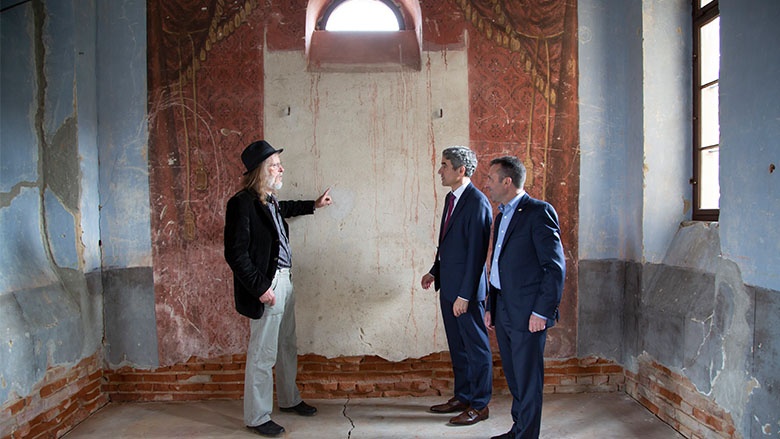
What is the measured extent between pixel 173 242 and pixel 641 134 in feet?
11.6

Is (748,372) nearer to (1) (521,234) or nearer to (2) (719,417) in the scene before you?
(2) (719,417)

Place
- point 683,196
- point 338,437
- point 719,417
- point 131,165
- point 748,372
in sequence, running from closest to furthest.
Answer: point 748,372 → point 719,417 → point 338,437 → point 683,196 → point 131,165

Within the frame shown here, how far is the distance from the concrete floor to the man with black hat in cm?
30

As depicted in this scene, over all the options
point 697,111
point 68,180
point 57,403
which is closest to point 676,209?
point 697,111

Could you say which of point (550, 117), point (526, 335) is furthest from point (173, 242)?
point (550, 117)

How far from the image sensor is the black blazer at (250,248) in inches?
126

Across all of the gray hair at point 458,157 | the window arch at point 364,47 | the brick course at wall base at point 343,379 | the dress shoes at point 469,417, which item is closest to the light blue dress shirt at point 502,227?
the gray hair at point 458,157

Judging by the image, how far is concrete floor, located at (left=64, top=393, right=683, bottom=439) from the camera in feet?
11.1

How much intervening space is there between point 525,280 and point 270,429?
1.87 metres

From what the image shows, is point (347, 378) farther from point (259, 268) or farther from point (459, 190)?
point (459, 190)

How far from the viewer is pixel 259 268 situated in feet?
10.8

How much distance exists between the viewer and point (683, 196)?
3.72 meters

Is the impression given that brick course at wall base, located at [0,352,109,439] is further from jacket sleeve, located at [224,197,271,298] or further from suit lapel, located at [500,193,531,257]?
suit lapel, located at [500,193,531,257]

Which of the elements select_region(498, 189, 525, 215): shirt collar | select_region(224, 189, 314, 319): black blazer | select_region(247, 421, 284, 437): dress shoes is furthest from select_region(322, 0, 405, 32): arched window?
select_region(247, 421, 284, 437): dress shoes
